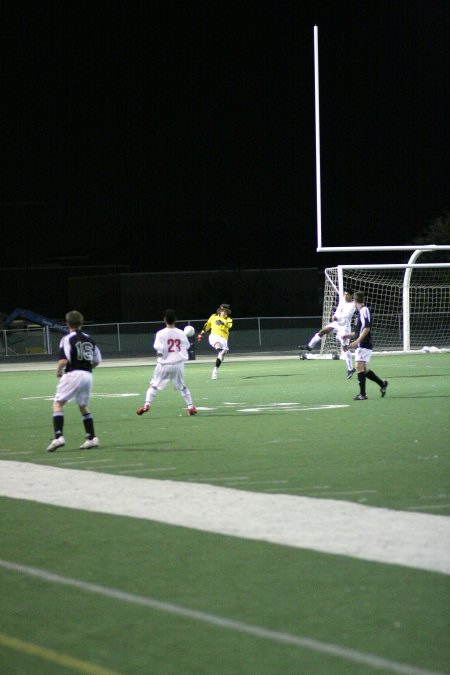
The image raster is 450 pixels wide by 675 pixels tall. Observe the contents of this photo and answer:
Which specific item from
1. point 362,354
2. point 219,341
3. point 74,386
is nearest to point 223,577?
point 74,386

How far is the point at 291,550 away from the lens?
296 inches

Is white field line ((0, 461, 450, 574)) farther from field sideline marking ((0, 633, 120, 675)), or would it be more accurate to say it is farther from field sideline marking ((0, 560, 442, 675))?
field sideline marking ((0, 633, 120, 675))

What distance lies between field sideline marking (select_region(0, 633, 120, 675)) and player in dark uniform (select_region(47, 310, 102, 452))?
7.97 meters

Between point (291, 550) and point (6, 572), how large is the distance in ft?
6.10

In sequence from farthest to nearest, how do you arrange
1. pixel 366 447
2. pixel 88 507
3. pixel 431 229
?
pixel 431 229
pixel 366 447
pixel 88 507

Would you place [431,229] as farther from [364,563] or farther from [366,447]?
[364,563]

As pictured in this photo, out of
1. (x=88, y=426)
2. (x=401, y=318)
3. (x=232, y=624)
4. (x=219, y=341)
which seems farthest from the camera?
(x=401, y=318)

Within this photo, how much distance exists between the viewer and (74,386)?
1362 cm

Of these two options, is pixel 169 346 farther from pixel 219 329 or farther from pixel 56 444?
pixel 219 329

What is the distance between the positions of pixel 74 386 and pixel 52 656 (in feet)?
27.5

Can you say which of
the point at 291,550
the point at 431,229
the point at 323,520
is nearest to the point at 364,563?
the point at 291,550

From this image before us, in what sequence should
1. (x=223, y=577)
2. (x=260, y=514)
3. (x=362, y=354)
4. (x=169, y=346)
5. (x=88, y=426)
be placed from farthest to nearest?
(x=362, y=354)
(x=169, y=346)
(x=88, y=426)
(x=260, y=514)
(x=223, y=577)

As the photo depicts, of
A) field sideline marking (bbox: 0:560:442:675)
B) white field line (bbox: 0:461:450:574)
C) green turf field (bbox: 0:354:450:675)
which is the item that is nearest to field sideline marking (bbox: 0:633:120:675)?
green turf field (bbox: 0:354:450:675)

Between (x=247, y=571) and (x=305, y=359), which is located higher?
(x=247, y=571)
